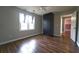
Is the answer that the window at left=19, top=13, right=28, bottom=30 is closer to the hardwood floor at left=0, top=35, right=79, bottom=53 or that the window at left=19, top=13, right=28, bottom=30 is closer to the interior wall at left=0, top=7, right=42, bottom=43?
the interior wall at left=0, top=7, right=42, bottom=43

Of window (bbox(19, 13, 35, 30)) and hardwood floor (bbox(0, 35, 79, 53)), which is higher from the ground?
window (bbox(19, 13, 35, 30))

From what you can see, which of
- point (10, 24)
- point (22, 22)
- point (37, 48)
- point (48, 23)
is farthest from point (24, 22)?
point (48, 23)

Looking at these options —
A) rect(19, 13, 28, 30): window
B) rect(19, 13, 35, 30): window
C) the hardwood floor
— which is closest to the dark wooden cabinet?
rect(19, 13, 35, 30): window

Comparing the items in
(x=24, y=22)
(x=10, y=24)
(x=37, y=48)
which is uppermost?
(x=24, y=22)

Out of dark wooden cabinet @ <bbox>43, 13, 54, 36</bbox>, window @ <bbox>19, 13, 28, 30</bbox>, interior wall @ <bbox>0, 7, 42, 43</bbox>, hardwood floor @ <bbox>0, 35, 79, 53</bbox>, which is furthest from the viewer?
dark wooden cabinet @ <bbox>43, 13, 54, 36</bbox>

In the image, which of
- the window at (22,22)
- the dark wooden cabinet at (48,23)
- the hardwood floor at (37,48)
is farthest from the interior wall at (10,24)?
the dark wooden cabinet at (48,23)

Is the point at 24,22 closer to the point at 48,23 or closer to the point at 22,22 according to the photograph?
the point at 22,22

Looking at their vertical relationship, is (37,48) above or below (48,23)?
below

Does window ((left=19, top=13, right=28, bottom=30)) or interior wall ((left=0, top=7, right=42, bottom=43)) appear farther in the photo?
window ((left=19, top=13, right=28, bottom=30))

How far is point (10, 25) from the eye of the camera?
12.9ft

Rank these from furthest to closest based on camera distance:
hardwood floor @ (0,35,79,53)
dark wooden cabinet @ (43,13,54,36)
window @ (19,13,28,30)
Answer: dark wooden cabinet @ (43,13,54,36) → window @ (19,13,28,30) → hardwood floor @ (0,35,79,53)

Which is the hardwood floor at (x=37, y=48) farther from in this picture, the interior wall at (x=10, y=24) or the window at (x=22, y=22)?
the window at (x=22, y=22)
